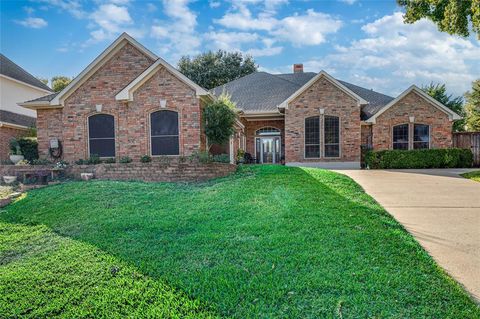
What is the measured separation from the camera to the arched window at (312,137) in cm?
1903

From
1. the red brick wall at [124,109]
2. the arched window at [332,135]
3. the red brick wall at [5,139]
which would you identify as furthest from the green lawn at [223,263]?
the red brick wall at [5,139]

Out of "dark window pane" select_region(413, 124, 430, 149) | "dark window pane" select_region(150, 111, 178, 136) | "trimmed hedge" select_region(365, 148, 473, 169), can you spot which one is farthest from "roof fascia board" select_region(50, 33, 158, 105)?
"dark window pane" select_region(413, 124, 430, 149)

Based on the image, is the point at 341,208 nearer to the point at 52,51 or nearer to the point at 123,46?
the point at 123,46

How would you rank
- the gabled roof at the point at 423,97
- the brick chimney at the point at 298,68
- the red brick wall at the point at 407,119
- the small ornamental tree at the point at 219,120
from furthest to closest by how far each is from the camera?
the brick chimney at the point at 298,68 → the red brick wall at the point at 407,119 → the gabled roof at the point at 423,97 → the small ornamental tree at the point at 219,120

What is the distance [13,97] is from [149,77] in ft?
44.3

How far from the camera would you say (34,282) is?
13.0 feet

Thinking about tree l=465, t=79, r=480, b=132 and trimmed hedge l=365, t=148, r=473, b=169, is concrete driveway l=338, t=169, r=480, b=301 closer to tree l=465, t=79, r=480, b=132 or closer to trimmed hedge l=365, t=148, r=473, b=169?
trimmed hedge l=365, t=148, r=473, b=169

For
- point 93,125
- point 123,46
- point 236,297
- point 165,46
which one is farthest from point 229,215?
point 165,46

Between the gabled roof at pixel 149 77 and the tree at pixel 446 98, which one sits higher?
the tree at pixel 446 98

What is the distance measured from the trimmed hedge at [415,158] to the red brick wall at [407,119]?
5.58 ft

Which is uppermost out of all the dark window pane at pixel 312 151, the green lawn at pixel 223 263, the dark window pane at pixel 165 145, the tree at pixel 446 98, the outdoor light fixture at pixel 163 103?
the tree at pixel 446 98

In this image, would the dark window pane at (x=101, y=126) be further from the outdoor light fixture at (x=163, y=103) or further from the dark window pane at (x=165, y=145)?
the outdoor light fixture at (x=163, y=103)

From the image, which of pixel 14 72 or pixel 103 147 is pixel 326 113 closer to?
pixel 103 147

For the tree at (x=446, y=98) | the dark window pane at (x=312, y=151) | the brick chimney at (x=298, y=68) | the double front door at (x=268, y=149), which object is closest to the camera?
the dark window pane at (x=312, y=151)
